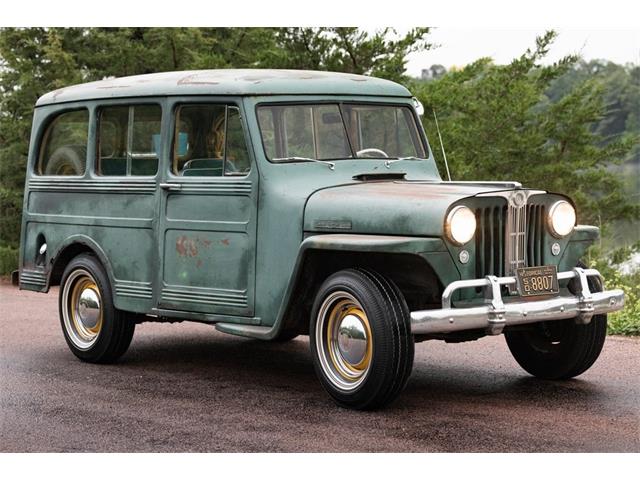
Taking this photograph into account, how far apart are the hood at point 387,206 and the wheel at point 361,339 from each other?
1.06 feet

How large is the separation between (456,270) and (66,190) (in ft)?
12.7

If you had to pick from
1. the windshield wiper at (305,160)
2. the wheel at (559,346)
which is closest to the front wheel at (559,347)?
the wheel at (559,346)

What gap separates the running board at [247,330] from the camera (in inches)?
284

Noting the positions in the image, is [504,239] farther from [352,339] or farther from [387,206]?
[352,339]

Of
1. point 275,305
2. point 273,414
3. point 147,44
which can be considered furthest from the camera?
point 147,44

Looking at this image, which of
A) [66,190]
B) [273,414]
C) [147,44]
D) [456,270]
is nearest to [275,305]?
[273,414]

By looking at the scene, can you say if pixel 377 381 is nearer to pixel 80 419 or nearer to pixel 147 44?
→ pixel 80 419

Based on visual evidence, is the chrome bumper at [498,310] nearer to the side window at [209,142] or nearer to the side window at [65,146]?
the side window at [209,142]

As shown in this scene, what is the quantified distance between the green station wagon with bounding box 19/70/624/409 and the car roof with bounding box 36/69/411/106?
0.02 m

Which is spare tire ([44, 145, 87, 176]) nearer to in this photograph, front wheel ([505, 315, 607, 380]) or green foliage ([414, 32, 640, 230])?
front wheel ([505, 315, 607, 380])

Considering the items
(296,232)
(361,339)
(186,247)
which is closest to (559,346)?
(361,339)

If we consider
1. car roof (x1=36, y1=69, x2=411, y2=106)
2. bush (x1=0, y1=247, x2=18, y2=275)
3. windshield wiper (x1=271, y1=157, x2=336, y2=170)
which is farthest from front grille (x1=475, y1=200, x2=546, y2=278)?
bush (x1=0, y1=247, x2=18, y2=275)

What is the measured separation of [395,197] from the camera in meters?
6.68

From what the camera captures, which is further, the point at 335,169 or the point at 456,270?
the point at 335,169
